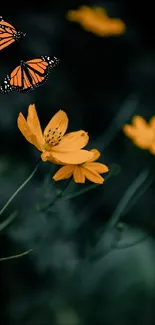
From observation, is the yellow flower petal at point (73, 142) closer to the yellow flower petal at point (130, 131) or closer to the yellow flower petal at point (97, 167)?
the yellow flower petal at point (97, 167)

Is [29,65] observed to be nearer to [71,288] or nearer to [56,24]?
[71,288]

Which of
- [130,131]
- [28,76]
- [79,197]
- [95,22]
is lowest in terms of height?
[79,197]

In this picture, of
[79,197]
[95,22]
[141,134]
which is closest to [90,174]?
[141,134]

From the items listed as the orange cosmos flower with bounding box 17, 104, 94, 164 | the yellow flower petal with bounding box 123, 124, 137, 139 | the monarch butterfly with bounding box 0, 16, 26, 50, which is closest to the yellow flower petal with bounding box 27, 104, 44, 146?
the orange cosmos flower with bounding box 17, 104, 94, 164

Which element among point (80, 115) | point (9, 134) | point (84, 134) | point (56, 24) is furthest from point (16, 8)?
point (84, 134)

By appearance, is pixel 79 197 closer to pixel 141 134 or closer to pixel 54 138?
pixel 141 134

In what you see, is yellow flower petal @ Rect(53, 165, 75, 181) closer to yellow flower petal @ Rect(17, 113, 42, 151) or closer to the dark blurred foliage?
yellow flower petal @ Rect(17, 113, 42, 151)

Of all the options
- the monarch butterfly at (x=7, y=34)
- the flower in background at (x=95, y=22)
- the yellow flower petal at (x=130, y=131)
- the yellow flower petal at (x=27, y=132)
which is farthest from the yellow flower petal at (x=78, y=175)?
the flower in background at (x=95, y=22)
